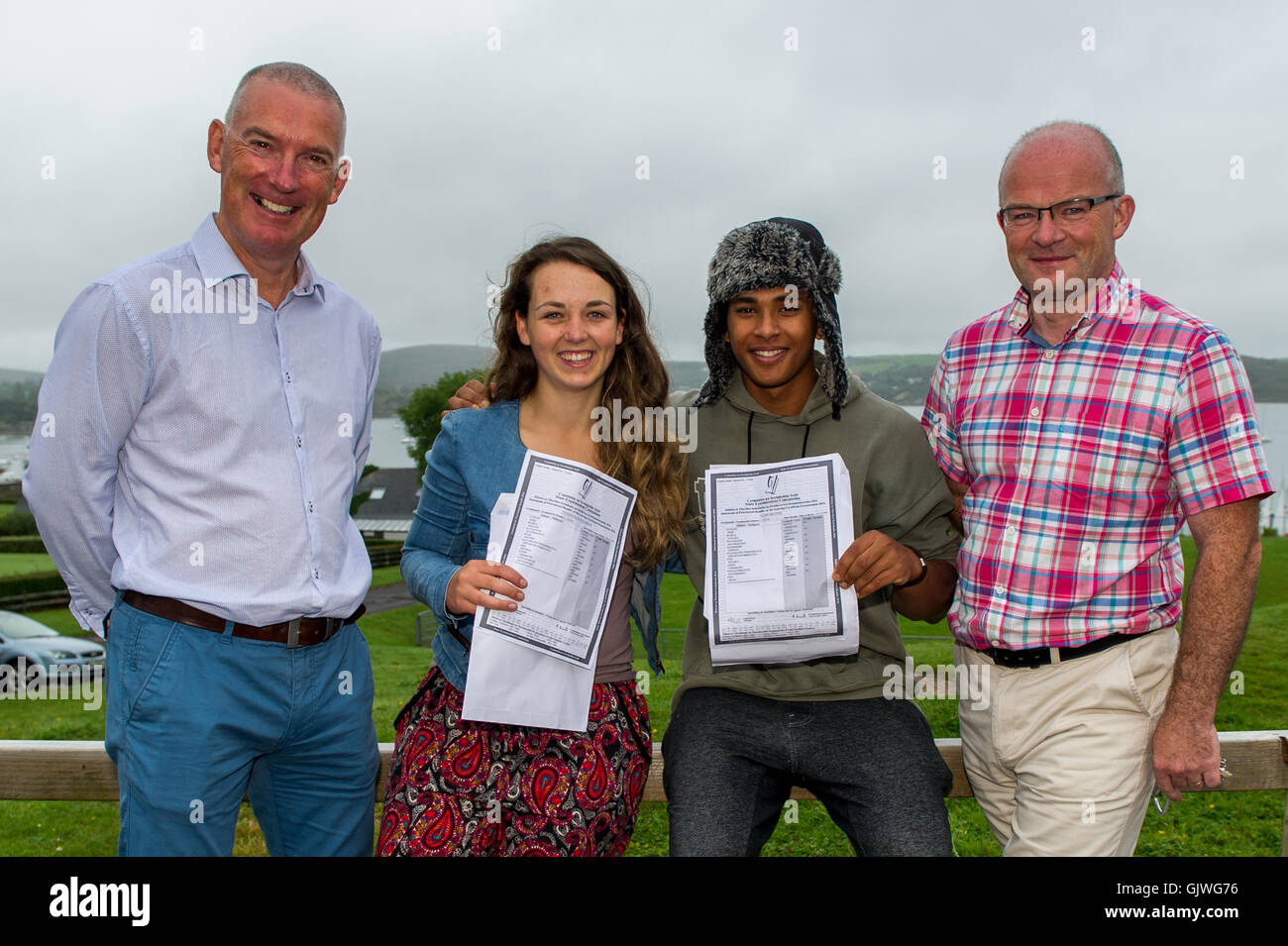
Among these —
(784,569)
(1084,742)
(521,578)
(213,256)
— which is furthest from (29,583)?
(1084,742)

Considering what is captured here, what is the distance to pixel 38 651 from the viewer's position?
18.8 meters

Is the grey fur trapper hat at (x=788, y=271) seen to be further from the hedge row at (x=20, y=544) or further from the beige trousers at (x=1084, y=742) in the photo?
the hedge row at (x=20, y=544)

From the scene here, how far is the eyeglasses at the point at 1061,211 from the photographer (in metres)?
3.32

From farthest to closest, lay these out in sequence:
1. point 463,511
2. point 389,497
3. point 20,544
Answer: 1. point 389,497
2. point 20,544
3. point 463,511

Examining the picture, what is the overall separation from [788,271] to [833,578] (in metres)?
1.08

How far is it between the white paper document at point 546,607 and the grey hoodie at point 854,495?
0.47 meters

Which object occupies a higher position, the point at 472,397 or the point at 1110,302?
the point at 1110,302

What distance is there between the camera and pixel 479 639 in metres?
2.99

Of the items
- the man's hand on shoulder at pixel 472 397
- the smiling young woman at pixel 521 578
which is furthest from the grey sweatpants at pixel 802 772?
the man's hand on shoulder at pixel 472 397

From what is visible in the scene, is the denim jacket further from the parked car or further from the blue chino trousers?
the parked car

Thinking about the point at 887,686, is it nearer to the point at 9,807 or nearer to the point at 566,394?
the point at 566,394

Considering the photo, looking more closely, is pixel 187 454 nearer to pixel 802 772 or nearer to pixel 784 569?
pixel 784 569

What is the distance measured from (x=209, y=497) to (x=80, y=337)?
1.97 feet

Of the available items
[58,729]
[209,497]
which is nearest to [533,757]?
[209,497]
